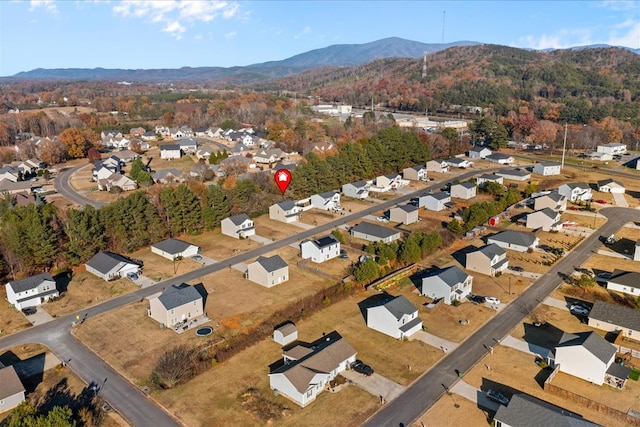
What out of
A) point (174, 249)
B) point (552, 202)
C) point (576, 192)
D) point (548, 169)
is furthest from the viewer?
point (548, 169)

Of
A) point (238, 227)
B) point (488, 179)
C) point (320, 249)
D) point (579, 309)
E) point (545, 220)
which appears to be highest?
point (488, 179)

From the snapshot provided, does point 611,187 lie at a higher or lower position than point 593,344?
higher

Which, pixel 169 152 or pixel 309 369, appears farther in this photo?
pixel 169 152

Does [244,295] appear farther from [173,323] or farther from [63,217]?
[63,217]

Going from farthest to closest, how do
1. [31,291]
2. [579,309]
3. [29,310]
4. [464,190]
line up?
[464,190] → [31,291] → [29,310] → [579,309]

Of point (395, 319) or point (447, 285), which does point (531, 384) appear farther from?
point (447, 285)

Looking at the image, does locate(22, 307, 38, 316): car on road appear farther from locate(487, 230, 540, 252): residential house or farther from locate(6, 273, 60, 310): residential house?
locate(487, 230, 540, 252): residential house

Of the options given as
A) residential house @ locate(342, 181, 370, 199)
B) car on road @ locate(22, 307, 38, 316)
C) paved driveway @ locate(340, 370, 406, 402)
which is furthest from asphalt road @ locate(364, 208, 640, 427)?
residential house @ locate(342, 181, 370, 199)

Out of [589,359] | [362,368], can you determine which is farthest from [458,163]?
[362,368]

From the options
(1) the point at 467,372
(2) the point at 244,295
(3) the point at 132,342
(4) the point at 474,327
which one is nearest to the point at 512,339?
(4) the point at 474,327
